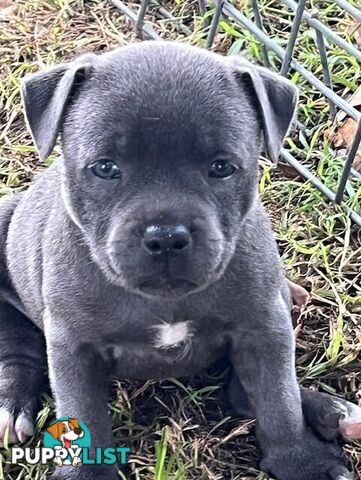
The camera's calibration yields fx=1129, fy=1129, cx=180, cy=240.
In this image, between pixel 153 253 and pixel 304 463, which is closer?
pixel 153 253

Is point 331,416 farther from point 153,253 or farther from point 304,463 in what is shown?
point 153,253

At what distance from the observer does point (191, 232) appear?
135 inches

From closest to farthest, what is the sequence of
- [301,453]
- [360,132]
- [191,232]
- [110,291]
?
[191,232]
[110,291]
[301,453]
[360,132]

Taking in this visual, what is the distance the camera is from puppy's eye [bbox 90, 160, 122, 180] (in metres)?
3.49

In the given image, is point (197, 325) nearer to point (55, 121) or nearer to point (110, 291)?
point (110, 291)

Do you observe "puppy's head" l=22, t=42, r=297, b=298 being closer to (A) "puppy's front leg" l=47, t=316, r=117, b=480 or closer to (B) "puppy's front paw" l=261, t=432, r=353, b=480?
(A) "puppy's front leg" l=47, t=316, r=117, b=480

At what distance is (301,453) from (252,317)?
0.58m

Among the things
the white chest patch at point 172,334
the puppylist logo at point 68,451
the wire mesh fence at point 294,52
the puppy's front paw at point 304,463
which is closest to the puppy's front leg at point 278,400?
the puppy's front paw at point 304,463

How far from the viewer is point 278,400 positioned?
4066 mm

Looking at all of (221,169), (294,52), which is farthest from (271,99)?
(294,52)

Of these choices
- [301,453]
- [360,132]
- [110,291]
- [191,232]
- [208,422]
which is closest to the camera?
[191,232]

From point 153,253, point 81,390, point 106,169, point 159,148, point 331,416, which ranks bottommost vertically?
point 331,416

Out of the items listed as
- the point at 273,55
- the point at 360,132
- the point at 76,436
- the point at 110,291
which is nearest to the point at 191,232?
the point at 110,291

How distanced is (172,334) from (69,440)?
55 centimetres
